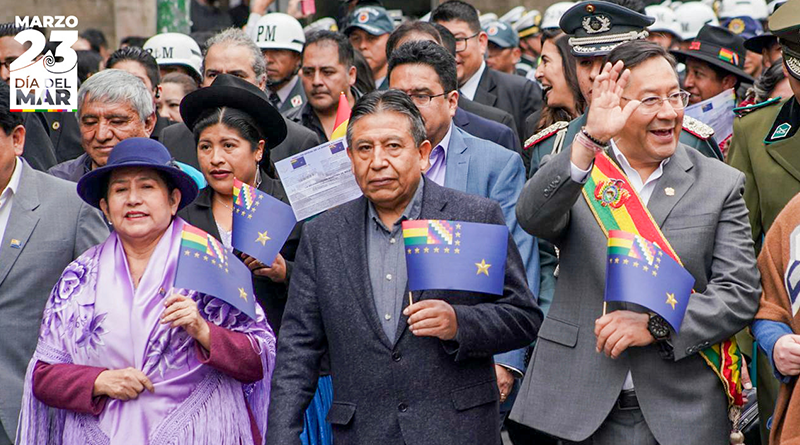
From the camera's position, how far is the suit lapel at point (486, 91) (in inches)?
413

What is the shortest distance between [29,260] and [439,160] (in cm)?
210

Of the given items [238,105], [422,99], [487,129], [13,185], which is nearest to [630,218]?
[422,99]

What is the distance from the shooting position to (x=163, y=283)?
5703mm

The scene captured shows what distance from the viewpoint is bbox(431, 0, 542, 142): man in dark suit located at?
1049cm

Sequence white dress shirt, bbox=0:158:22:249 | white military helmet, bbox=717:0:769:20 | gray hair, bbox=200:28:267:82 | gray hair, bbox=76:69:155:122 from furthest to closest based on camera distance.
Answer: white military helmet, bbox=717:0:769:20 < gray hair, bbox=200:28:267:82 < gray hair, bbox=76:69:155:122 < white dress shirt, bbox=0:158:22:249

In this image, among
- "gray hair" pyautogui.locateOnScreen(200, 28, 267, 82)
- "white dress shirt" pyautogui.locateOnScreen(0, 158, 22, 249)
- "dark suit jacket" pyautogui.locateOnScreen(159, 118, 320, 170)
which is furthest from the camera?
"gray hair" pyautogui.locateOnScreen(200, 28, 267, 82)

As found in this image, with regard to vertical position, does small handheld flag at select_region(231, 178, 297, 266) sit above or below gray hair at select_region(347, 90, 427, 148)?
below

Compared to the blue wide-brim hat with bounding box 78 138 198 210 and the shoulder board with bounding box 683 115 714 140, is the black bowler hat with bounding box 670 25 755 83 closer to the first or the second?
the shoulder board with bounding box 683 115 714 140

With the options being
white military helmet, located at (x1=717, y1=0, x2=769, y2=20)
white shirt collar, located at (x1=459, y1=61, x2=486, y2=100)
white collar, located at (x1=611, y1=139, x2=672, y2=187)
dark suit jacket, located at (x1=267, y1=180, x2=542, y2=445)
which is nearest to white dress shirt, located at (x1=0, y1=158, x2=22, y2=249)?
dark suit jacket, located at (x1=267, y1=180, x2=542, y2=445)

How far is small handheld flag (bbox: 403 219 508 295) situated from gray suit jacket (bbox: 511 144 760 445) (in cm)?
23

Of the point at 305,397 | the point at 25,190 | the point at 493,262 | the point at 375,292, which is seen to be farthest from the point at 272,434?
the point at 25,190

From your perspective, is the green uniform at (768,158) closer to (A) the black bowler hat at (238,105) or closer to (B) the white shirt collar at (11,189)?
(A) the black bowler hat at (238,105)

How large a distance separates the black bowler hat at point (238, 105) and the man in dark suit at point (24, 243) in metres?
0.75

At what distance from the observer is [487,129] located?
26.2ft
